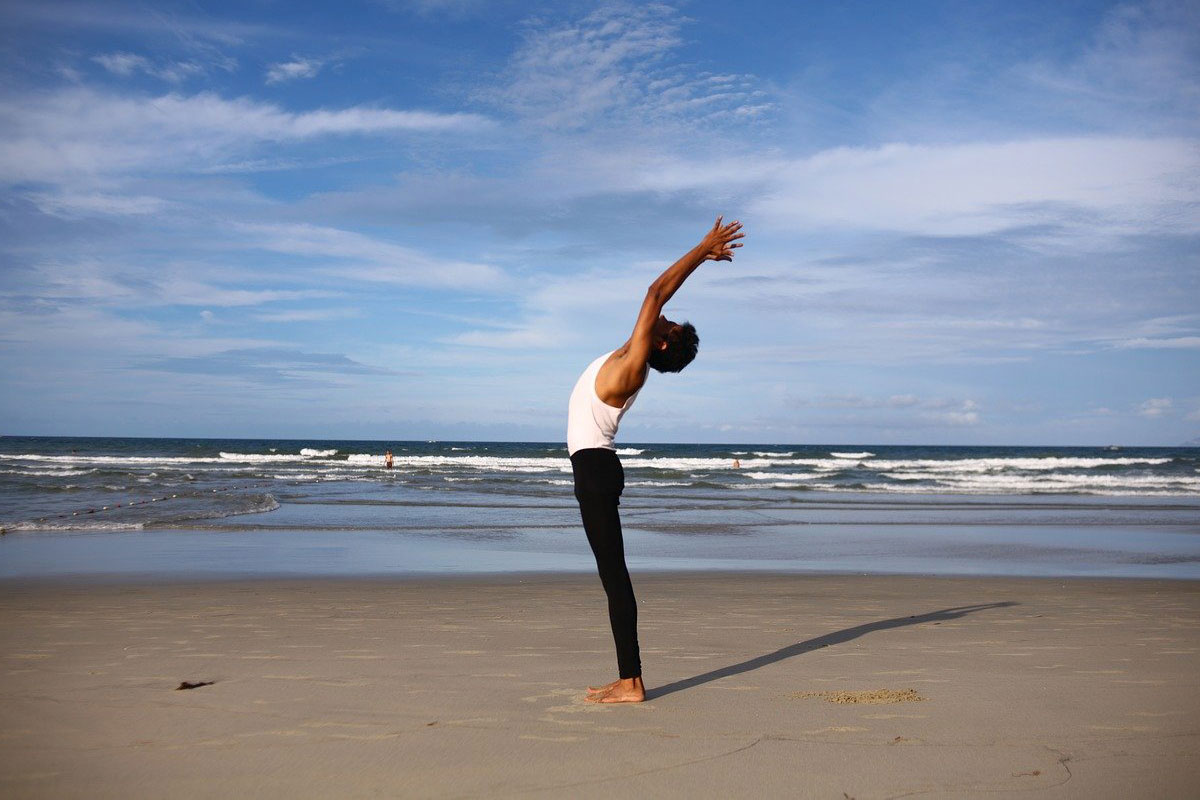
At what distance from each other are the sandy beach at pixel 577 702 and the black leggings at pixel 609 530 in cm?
35

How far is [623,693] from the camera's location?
14.4ft

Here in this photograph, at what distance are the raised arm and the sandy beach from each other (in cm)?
151

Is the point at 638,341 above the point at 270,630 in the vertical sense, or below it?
above

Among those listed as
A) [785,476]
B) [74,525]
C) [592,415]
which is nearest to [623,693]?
[592,415]

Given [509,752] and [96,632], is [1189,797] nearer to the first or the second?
[509,752]

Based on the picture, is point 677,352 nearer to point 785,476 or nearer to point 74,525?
point 74,525

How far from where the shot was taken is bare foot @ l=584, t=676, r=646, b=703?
437cm

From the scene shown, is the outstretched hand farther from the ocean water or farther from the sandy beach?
the ocean water

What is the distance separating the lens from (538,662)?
5.48 meters

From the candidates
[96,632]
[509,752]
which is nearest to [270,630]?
[96,632]

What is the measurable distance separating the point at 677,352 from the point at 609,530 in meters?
0.90

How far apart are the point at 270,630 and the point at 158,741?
116 inches

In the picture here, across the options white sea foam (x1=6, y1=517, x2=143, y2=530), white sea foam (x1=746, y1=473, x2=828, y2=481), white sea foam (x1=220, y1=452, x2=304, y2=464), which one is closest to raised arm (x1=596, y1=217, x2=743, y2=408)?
white sea foam (x1=6, y1=517, x2=143, y2=530)

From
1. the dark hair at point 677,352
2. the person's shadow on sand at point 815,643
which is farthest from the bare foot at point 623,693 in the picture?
the dark hair at point 677,352
